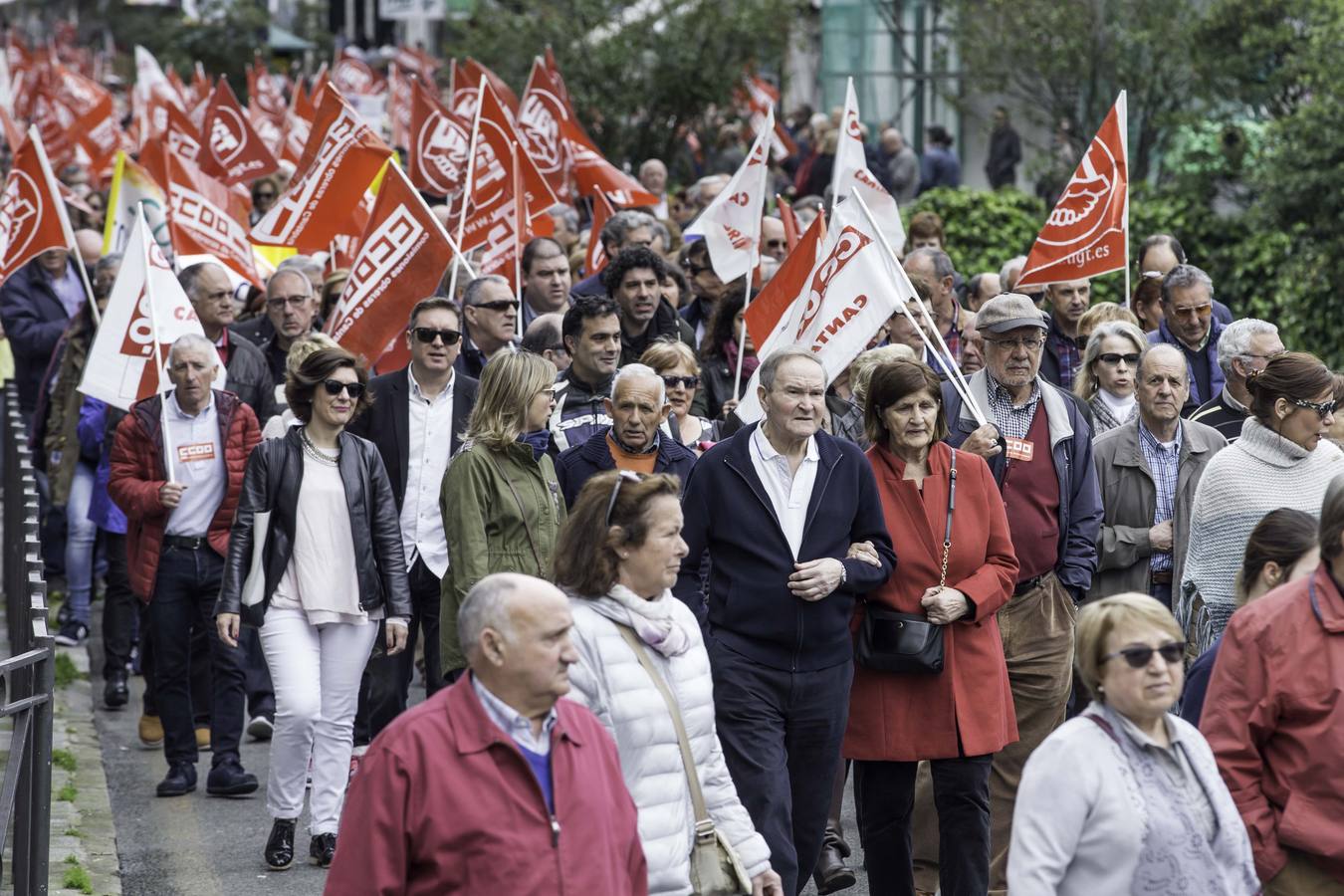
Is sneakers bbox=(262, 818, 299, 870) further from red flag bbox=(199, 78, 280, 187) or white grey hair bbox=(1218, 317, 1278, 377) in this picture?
red flag bbox=(199, 78, 280, 187)

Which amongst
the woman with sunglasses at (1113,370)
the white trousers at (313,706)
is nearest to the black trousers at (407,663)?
the white trousers at (313,706)

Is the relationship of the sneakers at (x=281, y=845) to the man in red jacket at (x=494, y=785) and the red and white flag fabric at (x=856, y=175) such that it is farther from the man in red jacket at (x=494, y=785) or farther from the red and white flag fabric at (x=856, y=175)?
the red and white flag fabric at (x=856, y=175)

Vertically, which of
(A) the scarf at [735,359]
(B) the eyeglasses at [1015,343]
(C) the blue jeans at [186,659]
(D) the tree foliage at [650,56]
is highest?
(D) the tree foliage at [650,56]

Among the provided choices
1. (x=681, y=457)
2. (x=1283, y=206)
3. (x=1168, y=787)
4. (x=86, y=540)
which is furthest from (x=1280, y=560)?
(x=1283, y=206)

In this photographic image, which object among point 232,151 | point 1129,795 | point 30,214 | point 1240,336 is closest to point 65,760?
point 30,214

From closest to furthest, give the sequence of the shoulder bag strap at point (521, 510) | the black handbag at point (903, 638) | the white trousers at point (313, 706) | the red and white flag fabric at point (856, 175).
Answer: the black handbag at point (903, 638), the shoulder bag strap at point (521, 510), the white trousers at point (313, 706), the red and white flag fabric at point (856, 175)

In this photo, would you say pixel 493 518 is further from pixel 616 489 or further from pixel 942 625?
pixel 616 489

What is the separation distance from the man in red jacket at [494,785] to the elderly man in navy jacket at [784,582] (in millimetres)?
2263

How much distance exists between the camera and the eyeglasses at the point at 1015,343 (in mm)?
7852

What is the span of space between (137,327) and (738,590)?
4715mm

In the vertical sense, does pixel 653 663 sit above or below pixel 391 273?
below

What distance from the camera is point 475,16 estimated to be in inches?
1090

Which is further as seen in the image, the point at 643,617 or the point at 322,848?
the point at 322,848

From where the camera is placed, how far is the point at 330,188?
12.6 m
